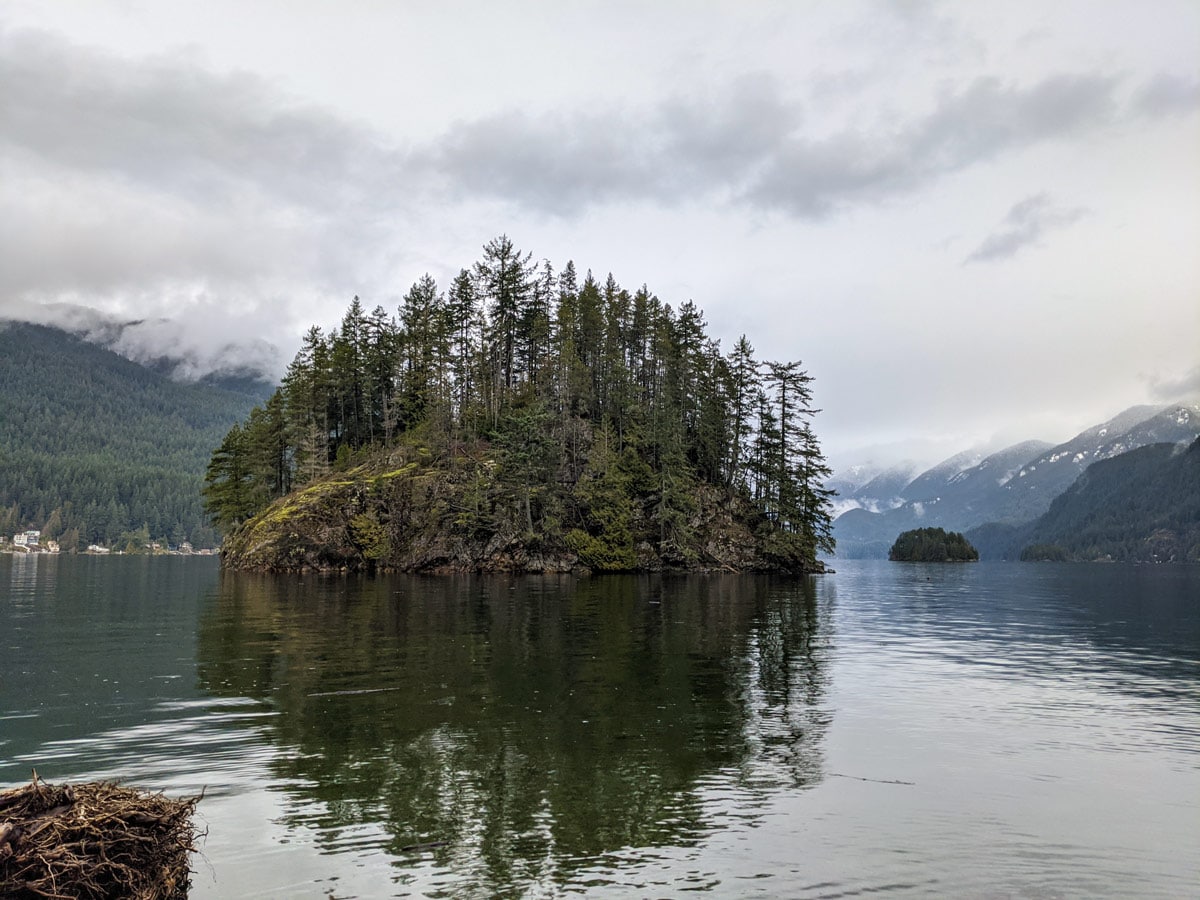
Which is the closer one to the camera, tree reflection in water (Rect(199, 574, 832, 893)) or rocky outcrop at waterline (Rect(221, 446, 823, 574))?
tree reflection in water (Rect(199, 574, 832, 893))

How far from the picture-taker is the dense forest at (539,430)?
96.8 metres

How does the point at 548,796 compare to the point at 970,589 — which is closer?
the point at 548,796

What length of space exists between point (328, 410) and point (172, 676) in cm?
9414

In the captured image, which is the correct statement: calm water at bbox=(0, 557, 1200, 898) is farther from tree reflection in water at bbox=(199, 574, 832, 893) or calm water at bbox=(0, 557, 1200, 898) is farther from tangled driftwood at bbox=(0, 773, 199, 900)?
tangled driftwood at bbox=(0, 773, 199, 900)

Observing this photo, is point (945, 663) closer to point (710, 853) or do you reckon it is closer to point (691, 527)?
point (710, 853)

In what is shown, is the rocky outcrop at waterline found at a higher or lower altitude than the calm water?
higher

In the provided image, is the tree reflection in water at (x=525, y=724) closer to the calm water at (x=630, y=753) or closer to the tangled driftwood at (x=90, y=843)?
the calm water at (x=630, y=753)

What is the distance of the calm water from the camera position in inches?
456

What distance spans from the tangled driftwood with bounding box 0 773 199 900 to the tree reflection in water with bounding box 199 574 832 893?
320 cm

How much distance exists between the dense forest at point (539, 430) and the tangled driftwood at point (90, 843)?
3289 inches

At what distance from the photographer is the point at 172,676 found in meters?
27.0

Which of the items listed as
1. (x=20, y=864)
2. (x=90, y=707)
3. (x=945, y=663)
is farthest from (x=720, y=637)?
(x=20, y=864)

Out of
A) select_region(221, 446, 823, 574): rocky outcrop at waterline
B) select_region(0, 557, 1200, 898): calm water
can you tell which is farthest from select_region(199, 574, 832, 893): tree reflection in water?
select_region(221, 446, 823, 574): rocky outcrop at waterline

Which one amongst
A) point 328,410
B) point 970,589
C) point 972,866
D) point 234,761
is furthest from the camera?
point 328,410
